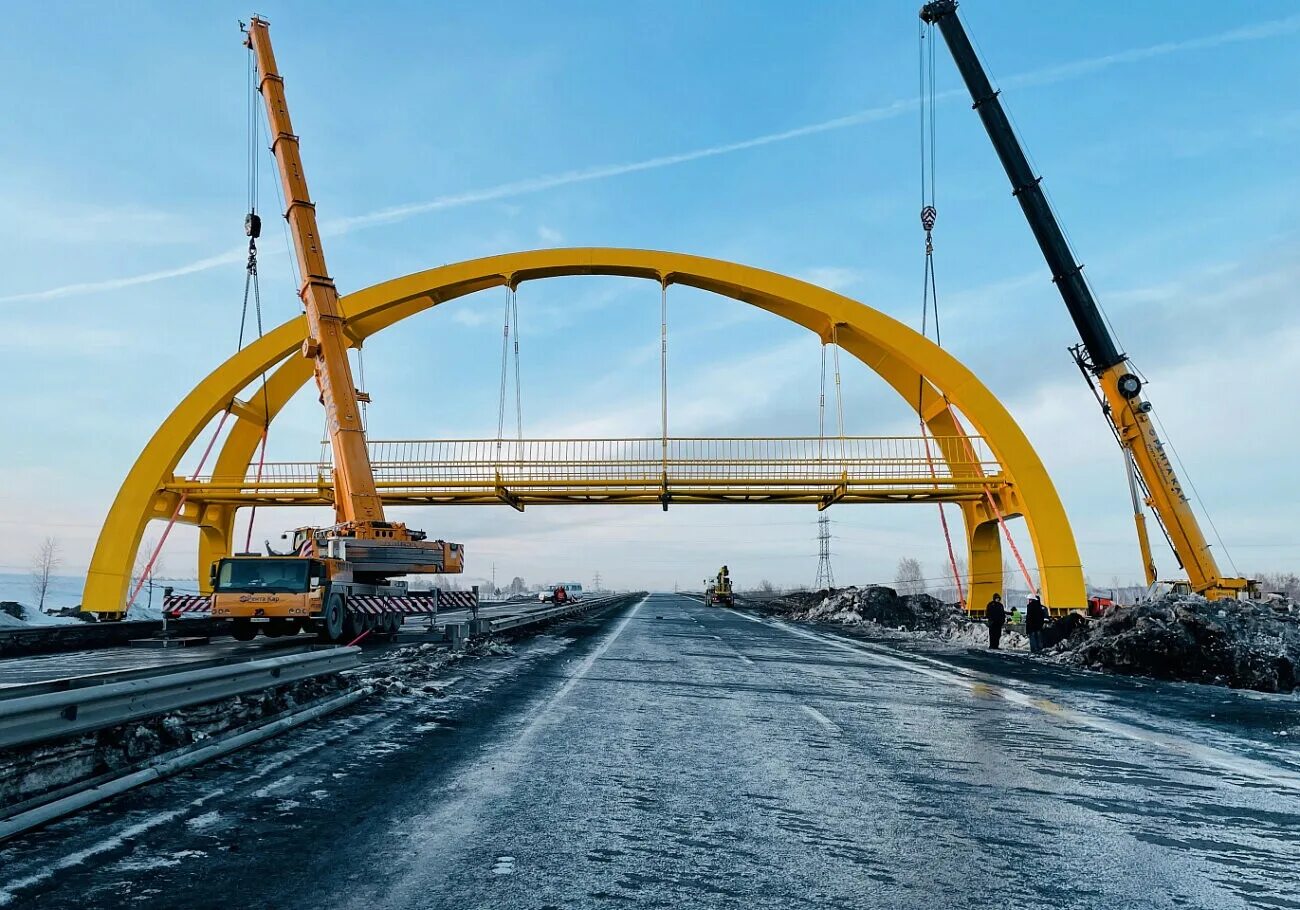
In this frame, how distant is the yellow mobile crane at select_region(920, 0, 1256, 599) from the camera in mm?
23047

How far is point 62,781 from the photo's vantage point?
6.26 metres

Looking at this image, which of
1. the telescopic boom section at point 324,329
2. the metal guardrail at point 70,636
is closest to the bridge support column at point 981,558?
the telescopic boom section at point 324,329

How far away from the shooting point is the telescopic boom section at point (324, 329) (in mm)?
22656

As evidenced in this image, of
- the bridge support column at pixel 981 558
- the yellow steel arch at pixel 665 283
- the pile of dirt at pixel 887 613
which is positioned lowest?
the pile of dirt at pixel 887 613

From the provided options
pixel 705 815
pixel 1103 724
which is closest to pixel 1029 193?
pixel 1103 724

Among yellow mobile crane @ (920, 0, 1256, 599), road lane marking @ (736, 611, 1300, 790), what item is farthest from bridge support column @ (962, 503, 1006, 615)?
road lane marking @ (736, 611, 1300, 790)

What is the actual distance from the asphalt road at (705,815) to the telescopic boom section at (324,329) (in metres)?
13.6

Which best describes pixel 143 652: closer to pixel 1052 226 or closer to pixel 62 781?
pixel 62 781

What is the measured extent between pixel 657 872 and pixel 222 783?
3611mm

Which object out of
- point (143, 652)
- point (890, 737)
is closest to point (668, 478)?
point (143, 652)

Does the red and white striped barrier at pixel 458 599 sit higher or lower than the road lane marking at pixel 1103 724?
higher

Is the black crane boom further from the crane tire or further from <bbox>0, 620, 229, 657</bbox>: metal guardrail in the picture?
<bbox>0, 620, 229, 657</bbox>: metal guardrail

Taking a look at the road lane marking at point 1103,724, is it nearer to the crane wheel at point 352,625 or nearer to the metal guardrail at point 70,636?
the crane wheel at point 352,625

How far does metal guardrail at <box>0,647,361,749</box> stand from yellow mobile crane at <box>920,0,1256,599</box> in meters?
22.7
